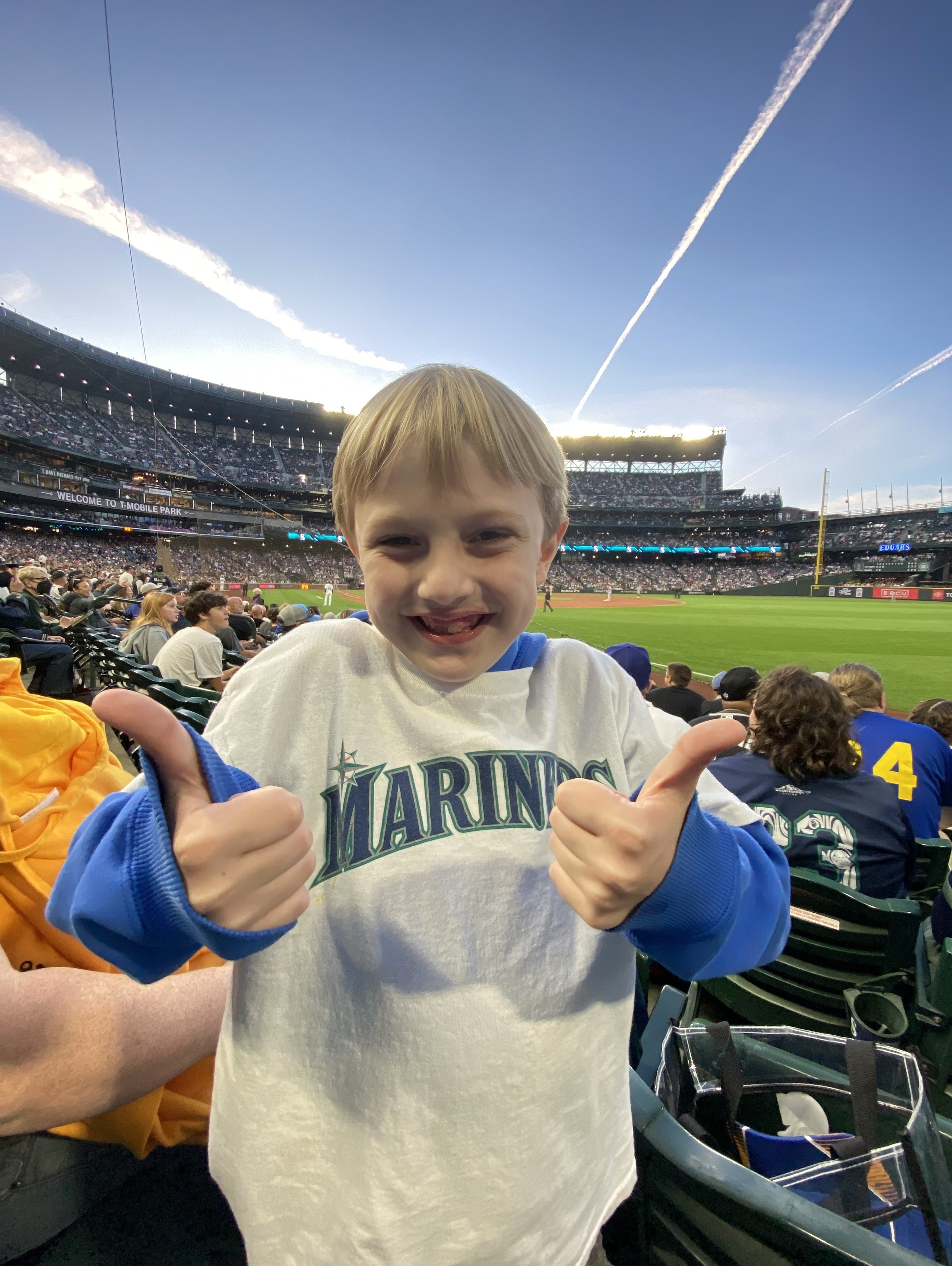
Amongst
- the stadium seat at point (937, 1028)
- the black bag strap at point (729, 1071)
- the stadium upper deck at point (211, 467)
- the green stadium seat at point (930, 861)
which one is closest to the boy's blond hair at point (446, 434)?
the black bag strap at point (729, 1071)

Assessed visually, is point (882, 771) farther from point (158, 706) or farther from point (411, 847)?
point (158, 706)

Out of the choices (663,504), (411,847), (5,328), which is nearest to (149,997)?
(411,847)

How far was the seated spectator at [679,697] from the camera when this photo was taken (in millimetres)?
5617

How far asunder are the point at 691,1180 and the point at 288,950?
71 cm

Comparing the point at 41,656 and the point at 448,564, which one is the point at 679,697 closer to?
the point at 448,564

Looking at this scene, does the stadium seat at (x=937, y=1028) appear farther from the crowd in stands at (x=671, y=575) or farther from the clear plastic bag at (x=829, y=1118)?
the crowd in stands at (x=671, y=575)

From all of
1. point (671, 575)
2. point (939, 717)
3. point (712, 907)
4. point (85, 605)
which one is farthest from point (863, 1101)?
point (671, 575)

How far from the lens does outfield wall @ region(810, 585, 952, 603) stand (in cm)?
3747

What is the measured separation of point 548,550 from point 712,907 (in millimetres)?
724

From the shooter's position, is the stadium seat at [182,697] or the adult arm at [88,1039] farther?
the stadium seat at [182,697]

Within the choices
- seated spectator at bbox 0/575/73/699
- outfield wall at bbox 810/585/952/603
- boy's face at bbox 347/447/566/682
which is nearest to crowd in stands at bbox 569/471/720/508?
outfield wall at bbox 810/585/952/603

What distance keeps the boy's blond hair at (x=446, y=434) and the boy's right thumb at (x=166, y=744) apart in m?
0.51

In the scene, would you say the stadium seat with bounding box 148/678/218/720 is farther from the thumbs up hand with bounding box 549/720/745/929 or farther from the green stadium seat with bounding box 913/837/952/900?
the green stadium seat with bounding box 913/837/952/900

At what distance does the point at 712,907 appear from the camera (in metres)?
0.79
